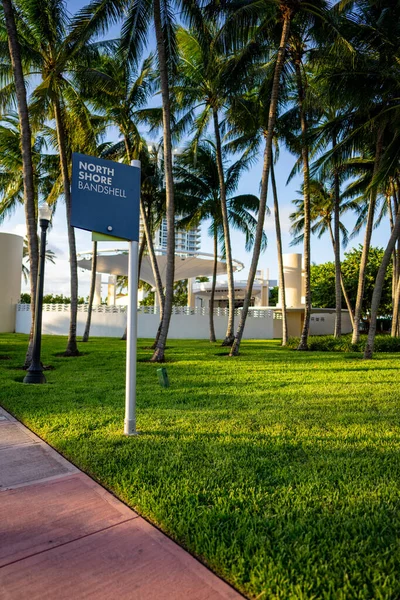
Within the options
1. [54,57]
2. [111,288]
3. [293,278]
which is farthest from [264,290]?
[54,57]

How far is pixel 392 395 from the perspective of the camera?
6648 mm

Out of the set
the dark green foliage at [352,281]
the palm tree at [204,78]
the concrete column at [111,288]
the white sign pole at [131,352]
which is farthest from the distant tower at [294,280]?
Answer: the white sign pole at [131,352]

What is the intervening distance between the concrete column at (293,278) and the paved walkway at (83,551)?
28872 mm

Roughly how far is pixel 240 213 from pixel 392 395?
15.3 m

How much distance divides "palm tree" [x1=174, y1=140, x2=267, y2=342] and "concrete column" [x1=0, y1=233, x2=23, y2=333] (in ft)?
45.2

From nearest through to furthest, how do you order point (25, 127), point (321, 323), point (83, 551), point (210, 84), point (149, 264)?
point (83, 551)
point (25, 127)
point (210, 84)
point (149, 264)
point (321, 323)

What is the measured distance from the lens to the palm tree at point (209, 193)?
19.3 meters

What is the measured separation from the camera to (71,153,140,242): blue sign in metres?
4.09

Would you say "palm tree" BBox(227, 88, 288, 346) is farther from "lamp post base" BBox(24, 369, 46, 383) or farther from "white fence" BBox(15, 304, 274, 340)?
"lamp post base" BBox(24, 369, 46, 383)

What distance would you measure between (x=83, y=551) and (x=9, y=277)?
94.2ft

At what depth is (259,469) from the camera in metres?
3.39

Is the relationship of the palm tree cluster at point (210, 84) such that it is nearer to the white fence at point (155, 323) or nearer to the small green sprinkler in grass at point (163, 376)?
the small green sprinkler in grass at point (163, 376)

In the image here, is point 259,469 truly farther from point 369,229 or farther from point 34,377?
point 369,229

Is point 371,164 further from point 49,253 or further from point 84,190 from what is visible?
point 49,253
